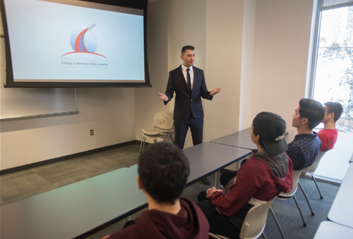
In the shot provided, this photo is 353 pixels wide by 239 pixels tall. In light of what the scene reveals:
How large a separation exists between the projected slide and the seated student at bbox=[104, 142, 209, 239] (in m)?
3.35

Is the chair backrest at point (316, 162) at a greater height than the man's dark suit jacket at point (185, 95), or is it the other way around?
the man's dark suit jacket at point (185, 95)

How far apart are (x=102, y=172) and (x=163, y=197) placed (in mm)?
3160

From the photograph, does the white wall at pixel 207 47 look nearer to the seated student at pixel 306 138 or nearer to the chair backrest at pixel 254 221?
the seated student at pixel 306 138

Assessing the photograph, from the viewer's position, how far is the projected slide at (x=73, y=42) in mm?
3238

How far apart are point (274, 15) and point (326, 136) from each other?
192 cm

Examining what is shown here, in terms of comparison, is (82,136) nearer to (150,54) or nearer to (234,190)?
(150,54)

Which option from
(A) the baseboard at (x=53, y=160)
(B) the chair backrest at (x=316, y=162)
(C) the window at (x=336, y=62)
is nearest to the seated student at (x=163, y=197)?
(B) the chair backrest at (x=316, y=162)

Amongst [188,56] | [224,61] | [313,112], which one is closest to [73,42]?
[188,56]

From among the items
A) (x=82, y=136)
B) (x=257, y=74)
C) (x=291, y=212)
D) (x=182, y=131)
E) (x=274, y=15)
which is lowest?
(x=291, y=212)

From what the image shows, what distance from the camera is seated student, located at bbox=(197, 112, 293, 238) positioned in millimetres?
1280

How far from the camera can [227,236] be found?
1421mm

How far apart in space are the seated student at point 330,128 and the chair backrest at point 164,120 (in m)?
2.43

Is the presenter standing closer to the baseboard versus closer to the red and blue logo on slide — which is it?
the red and blue logo on slide

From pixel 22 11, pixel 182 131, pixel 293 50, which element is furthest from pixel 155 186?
pixel 22 11
